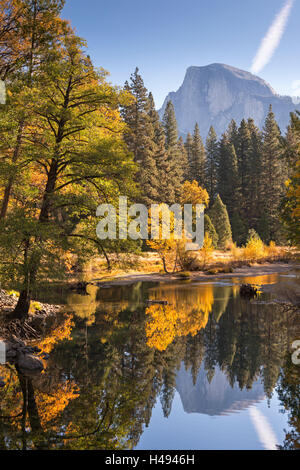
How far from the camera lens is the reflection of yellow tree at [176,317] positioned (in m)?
13.4

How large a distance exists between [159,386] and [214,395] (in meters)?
1.36

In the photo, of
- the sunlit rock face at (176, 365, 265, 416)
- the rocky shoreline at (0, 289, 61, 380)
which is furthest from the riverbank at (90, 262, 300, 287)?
the sunlit rock face at (176, 365, 265, 416)

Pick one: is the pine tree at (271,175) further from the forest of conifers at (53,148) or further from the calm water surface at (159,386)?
the calm water surface at (159,386)

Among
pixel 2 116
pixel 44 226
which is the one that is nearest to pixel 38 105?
pixel 2 116

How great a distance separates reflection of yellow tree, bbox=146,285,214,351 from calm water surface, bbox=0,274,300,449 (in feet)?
0.25

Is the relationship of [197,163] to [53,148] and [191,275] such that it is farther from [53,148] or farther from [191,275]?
[53,148]

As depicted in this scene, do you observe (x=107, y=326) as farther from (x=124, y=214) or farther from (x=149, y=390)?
(x=149, y=390)

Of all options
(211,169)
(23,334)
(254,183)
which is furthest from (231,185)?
(23,334)

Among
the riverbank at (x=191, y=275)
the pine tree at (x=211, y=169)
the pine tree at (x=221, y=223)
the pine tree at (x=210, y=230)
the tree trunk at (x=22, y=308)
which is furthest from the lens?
the pine tree at (x=211, y=169)

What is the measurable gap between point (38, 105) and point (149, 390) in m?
9.78

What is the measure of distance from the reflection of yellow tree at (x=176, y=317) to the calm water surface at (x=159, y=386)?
3.0 inches

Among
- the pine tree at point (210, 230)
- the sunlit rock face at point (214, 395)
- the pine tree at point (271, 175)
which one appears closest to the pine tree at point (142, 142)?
the pine tree at point (210, 230)

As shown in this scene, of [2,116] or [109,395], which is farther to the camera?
[2,116]

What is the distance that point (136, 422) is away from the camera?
23.1 ft
